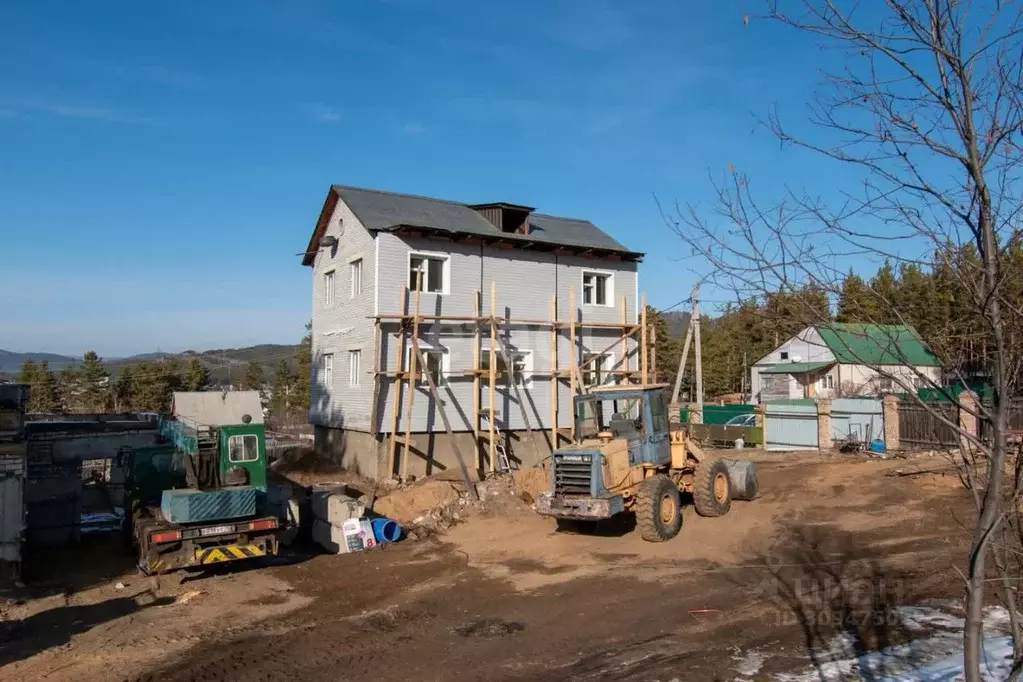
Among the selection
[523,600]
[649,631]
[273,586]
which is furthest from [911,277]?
[273,586]

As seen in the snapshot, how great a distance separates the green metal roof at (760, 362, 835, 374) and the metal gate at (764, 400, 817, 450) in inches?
767

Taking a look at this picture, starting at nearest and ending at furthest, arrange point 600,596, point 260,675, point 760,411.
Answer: point 260,675
point 600,596
point 760,411

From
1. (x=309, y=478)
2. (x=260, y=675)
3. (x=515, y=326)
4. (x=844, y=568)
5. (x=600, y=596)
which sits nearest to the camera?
(x=260, y=675)

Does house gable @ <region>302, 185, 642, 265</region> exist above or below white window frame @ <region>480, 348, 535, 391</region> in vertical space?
above

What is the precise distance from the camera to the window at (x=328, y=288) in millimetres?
26125

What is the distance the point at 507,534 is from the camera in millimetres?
16188

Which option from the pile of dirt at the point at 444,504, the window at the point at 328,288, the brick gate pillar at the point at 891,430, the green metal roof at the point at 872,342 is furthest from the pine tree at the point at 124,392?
the green metal roof at the point at 872,342

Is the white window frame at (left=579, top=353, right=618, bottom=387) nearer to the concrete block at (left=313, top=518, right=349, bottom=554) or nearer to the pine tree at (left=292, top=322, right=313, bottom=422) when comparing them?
the concrete block at (left=313, top=518, right=349, bottom=554)

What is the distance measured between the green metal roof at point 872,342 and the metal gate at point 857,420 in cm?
2475

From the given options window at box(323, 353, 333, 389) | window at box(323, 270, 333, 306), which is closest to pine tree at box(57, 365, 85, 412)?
window at box(323, 270, 333, 306)

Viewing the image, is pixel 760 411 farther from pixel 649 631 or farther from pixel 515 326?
pixel 649 631

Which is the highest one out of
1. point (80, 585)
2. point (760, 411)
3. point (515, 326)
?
point (515, 326)

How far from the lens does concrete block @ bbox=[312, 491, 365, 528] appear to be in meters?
15.5

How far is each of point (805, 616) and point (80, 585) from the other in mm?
11048
